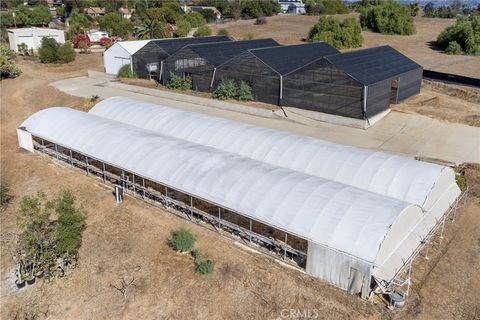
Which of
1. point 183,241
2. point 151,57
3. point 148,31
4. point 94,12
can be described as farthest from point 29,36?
point 183,241

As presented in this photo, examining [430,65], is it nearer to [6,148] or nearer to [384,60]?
[384,60]

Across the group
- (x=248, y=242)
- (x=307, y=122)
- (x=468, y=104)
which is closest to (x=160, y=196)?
(x=248, y=242)

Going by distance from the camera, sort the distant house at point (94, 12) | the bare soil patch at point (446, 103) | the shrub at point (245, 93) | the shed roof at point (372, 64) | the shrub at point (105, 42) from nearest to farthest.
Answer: the shed roof at point (372, 64) → the bare soil patch at point (446, 103) → the shrub at point (245, 93) → the shrub at point (105, 42) → the distant house at point (94, 12)

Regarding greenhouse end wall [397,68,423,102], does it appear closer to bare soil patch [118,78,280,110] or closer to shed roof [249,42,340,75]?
Result: shed roof [249,42,340,75]

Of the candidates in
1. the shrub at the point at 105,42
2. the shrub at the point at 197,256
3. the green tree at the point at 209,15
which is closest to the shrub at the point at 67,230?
the shrub at the point at 197,256

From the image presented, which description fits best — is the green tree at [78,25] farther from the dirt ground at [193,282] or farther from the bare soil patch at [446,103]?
the dirt ground at [193,282]

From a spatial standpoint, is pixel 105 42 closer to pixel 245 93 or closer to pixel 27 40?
pixel 27 40
